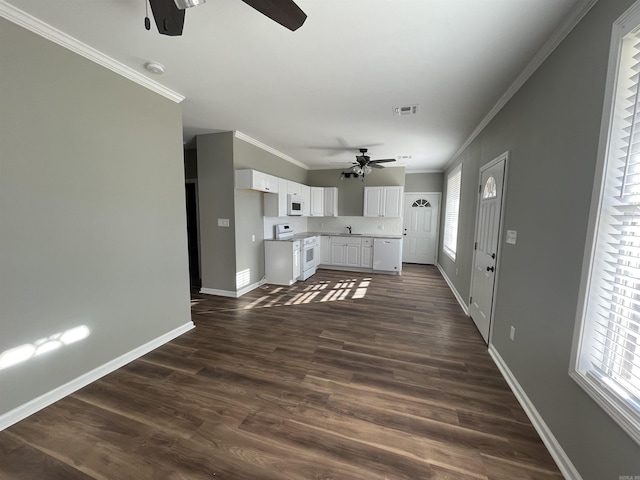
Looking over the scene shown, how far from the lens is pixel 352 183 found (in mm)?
6727

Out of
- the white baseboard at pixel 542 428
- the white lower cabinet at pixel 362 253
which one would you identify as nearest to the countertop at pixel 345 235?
the white lower cabinet at pixel 362 253

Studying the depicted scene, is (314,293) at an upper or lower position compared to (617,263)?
lower

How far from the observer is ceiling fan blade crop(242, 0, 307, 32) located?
1248mm

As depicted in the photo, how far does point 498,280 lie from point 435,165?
15.2ft

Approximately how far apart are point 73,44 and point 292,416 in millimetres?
3379

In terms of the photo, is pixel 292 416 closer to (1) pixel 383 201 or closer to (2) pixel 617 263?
(2) pixel 617 263

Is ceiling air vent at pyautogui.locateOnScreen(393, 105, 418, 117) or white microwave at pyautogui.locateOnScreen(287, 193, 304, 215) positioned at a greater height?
ceiling air vent at pyautogui.locateOnScreen(393, 105, 418, 117)

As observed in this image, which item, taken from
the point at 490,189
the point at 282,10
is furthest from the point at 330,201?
the point at 282,10

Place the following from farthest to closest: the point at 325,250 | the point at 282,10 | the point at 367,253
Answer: the point at 325,250
the point at 367,253
the point at 282,10

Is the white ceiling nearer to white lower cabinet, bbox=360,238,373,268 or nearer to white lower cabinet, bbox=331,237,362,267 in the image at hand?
white lower cabinet, bbox=360,238,373,268

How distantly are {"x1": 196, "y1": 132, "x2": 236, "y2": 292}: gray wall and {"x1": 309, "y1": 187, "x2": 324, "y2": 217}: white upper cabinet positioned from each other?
2585 mm

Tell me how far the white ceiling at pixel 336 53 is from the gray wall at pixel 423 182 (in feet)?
12.4

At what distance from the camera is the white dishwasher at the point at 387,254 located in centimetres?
595

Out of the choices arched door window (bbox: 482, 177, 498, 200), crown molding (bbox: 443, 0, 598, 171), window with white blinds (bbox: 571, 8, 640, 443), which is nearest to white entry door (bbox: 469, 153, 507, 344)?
arched door window (bbox: 482, 177, 498, 200)
